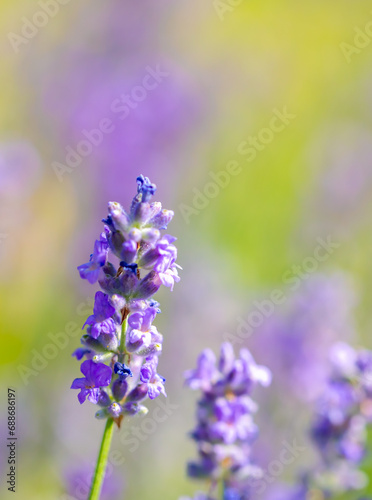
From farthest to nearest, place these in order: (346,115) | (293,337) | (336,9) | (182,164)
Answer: (336,9)
(346,115)
(182,164)
(293,337)

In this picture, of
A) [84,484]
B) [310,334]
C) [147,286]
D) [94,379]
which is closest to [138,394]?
[94,379]

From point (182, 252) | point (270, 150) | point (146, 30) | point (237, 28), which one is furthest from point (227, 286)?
point (237, 28)

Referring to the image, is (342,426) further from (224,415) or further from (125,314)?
(125,314)

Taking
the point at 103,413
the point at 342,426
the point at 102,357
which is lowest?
the point at 103,413

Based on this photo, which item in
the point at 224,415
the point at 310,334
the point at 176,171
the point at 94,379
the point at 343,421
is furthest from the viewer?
the point at 176,171

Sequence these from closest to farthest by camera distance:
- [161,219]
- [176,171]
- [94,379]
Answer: [94,379]
[161,219]
[176,171]

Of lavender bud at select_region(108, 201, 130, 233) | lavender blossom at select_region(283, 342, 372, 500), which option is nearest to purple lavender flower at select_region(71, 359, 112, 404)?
lavender bud at select_region(108, 201, 130, 233)

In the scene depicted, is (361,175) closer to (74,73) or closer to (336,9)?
(74,73)
